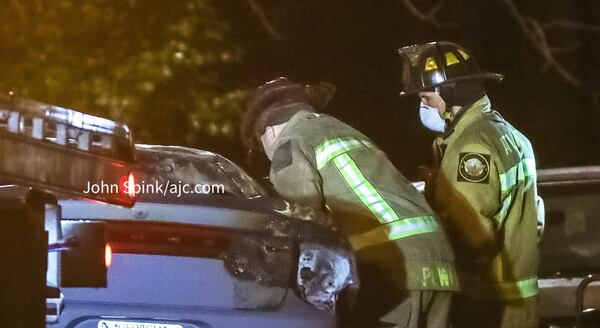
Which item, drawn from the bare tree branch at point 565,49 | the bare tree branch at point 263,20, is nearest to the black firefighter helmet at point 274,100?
the bare tree branch at point 263,20

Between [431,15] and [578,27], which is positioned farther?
[578,27]

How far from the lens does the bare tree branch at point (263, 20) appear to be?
20.1 feet

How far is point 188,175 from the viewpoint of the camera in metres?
3.15

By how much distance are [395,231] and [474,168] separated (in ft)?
1.77

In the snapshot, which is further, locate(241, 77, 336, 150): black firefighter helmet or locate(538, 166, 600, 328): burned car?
locate(538, 166, 600, 328): burned car

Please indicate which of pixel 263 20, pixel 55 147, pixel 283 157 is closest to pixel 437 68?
pixel 283 157

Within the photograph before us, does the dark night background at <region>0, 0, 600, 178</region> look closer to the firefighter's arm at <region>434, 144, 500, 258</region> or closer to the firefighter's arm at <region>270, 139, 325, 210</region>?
the firefighter's arm at <region>270, 139, 325, 210</region>

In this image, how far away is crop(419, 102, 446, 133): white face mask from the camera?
12.8 ft

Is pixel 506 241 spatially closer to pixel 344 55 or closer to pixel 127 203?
pixel 127 203

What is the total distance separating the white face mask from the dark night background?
0.84 metres

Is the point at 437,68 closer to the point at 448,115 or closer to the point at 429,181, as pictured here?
the point at 448,115

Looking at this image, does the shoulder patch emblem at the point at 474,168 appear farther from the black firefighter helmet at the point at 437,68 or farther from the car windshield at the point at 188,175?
the car windshield at the point at 188,175

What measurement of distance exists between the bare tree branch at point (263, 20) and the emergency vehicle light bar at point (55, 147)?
12.7 feet

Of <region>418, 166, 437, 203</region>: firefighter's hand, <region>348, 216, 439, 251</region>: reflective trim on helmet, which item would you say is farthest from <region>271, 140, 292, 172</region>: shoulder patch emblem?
<region>418, 166, 437, 203</region>: firefighter's hand
